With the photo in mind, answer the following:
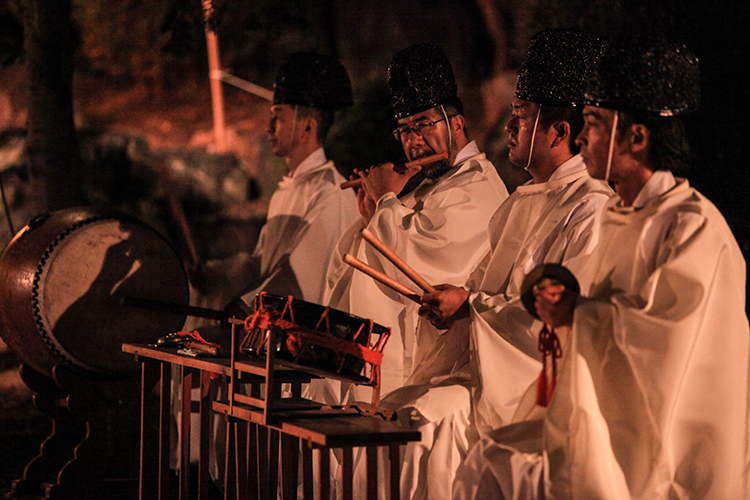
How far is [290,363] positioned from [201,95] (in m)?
10.8

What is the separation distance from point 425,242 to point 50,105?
11.8 ft

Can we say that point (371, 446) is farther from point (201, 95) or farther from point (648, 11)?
point (201, 95)

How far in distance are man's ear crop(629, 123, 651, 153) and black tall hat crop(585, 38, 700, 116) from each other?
0.05 meters

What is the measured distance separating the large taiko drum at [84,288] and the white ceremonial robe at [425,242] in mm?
1154

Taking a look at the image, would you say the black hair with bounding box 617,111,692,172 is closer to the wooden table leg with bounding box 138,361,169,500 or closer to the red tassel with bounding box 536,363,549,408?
the red tassel with bounding box 536,363,549,408

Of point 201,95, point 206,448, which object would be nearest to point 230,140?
point 201,95

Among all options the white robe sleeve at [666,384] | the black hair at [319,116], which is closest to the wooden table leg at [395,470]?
the white robe sleeve at [666,384]

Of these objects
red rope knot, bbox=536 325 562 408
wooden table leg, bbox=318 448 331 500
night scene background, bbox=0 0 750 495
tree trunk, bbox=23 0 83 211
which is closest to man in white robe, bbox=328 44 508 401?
wooden table leg, bbox=318 448 331 500

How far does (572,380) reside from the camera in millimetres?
2727

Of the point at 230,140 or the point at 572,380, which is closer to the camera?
the point at 572,380

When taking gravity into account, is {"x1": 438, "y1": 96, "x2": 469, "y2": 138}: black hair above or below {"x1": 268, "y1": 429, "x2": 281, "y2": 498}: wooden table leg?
above

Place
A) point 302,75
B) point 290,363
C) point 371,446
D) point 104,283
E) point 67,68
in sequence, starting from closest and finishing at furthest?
point 371,446
point 290,363
point 104,283
point 302,75
point 67,68

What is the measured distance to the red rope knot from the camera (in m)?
2.85

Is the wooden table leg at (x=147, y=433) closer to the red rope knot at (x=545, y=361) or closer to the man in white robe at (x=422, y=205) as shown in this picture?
the man in white robe at (x=422, y=205)
